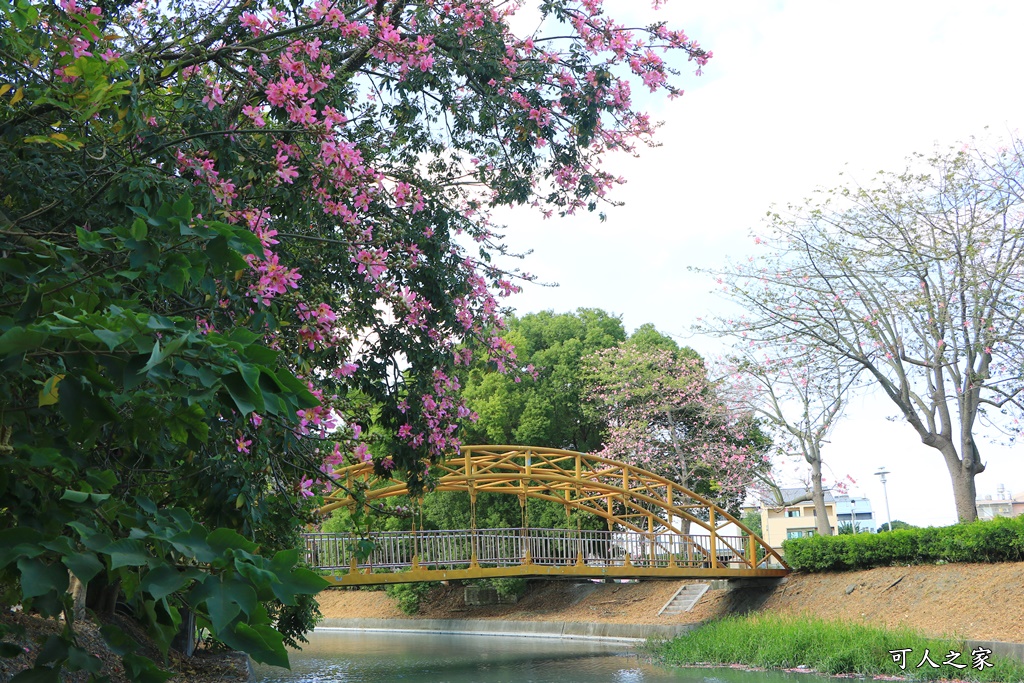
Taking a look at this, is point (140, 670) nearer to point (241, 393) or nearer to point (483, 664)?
point (241, 393)

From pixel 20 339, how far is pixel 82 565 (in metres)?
0.46

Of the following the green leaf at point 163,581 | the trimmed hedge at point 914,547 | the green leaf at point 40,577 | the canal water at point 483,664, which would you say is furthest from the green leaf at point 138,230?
the trimmed hedge at point 914,547

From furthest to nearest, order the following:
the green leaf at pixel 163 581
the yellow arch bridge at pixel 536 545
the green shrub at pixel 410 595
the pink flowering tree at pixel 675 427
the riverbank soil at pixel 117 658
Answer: the green shrub at pixel 410 595 → the pink flowering tree at pixel 675 427 → the yellow arch bridge at pixel 536 545 → the riverbank soil at pixel 117 658 → the green leaf at pixel 163 581

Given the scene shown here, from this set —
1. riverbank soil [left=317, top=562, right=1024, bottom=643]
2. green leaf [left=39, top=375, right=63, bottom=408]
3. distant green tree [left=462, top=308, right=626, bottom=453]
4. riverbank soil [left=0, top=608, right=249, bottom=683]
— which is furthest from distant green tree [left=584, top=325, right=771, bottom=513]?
green leaf [left=39, top=375, right=63, bottom=408]

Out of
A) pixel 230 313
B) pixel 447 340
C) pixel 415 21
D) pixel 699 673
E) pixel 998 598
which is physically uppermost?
pixel 415 21

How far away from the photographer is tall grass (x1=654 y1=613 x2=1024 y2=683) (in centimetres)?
1071

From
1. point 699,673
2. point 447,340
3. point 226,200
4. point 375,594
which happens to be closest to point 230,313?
point 226,200

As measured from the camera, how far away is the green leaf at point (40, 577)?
1769mm

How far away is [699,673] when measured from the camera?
13375 millimetres

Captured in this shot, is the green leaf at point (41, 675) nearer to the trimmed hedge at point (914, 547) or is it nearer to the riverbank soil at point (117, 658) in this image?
the riverbank soil at point (117, 658)

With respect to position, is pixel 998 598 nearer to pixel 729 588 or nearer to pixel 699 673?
pixel 699 673

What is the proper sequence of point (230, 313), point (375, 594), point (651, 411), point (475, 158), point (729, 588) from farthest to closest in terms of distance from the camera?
point (375, 594) < point (651, 411) < point (729, 588) < point (475, 158) < point (230, 313)

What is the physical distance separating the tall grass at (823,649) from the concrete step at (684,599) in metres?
4.70

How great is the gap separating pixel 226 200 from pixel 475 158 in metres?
4.26
